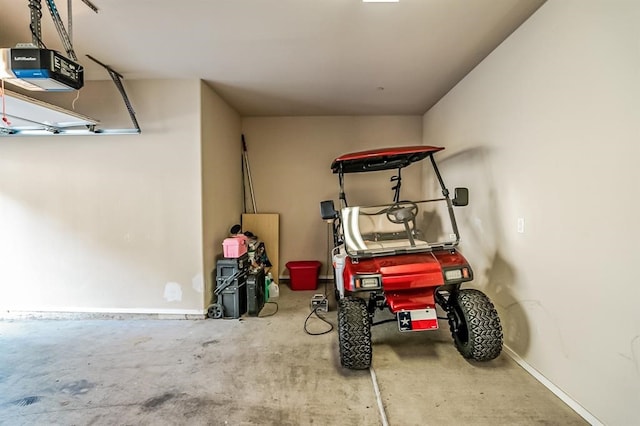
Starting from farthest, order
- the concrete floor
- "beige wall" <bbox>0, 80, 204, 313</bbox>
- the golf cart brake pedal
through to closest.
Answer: the golf cart brake pedal < "beige wall" <bbox>0, 80, 204, 313</bbox> < the concrete floor

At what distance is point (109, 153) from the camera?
3469 millimetres

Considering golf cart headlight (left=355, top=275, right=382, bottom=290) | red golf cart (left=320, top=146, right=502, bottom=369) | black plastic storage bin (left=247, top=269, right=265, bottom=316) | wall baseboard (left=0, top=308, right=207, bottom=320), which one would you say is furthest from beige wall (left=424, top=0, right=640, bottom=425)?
wall baseboard (left=0, top=308, right=207, bottom=320)

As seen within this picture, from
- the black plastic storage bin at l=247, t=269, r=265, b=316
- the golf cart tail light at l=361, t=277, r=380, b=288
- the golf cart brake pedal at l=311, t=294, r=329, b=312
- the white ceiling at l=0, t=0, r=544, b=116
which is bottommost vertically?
the golf cart brake pedal at l=311, t=294, r=329, b=312

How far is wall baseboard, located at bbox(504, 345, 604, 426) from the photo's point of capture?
5.71 ft

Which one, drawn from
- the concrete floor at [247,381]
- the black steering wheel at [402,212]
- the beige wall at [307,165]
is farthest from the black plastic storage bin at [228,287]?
the black steering wheel at [402,212]

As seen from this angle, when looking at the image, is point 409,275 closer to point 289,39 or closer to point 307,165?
point 289,39

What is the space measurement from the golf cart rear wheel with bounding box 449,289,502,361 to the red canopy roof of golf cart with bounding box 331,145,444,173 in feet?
4.51

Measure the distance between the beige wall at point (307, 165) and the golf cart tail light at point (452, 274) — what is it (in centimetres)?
268

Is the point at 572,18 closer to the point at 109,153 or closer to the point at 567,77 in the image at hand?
the point at 567,77

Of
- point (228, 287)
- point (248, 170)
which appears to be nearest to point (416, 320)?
point (228, 287)

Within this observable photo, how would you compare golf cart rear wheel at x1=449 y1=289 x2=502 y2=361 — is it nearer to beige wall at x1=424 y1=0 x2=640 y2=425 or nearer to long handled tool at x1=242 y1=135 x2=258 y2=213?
beige wall at x1=424 y1=0 x2=640 y2=425

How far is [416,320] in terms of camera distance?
7.52 ft

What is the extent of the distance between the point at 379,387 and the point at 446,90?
11.7ft

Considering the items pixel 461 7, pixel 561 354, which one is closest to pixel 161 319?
pixel 561 354
